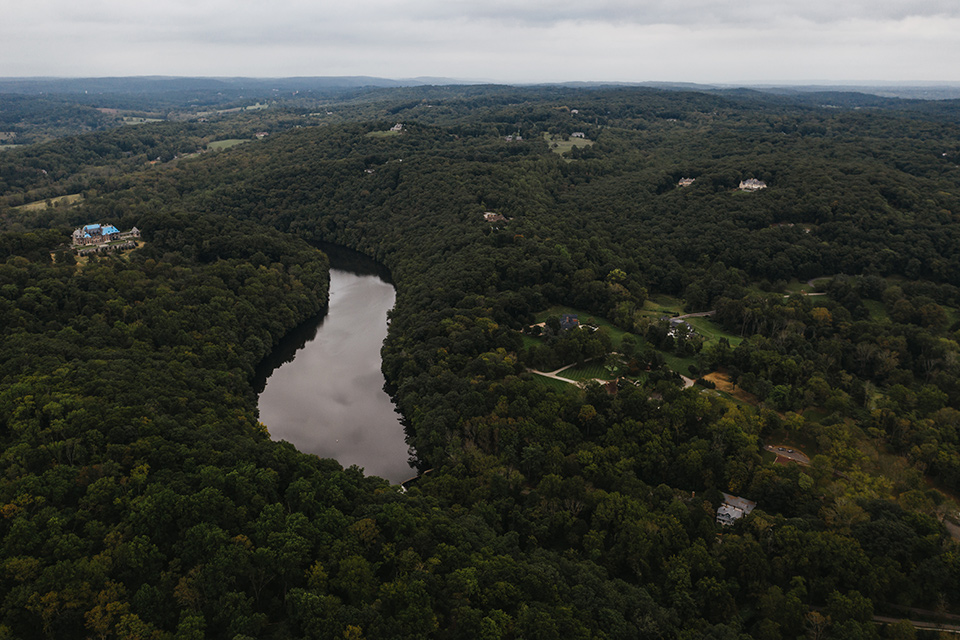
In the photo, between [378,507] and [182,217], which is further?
[182,217]

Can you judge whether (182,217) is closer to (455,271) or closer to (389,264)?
(389,264)

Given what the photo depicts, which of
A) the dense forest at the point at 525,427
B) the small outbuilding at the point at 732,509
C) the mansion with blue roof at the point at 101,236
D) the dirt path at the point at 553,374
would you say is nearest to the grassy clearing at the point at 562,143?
the dense forest at the point at 525,427

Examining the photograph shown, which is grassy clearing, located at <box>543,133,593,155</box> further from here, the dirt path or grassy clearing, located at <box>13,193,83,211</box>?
grassy clearing, located at <box>13,193,83,211</box>

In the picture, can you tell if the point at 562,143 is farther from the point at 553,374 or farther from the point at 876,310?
the point at 553,374

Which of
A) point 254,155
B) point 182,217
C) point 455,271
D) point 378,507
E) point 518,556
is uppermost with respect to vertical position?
point 254,155

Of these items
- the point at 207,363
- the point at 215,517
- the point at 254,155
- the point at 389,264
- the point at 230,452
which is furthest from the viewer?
the point at 254,155

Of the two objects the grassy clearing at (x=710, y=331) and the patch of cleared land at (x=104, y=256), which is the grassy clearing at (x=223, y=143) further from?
the grassy clearing at (x=710, y=331)

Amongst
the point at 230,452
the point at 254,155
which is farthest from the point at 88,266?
the point at 254,155

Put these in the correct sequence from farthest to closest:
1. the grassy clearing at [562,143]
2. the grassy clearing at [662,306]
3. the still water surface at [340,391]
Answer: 1. the grassy clearing at [562,143]
2. the grassy clearing at [662,306]
3. the still water surface at [340,391]
